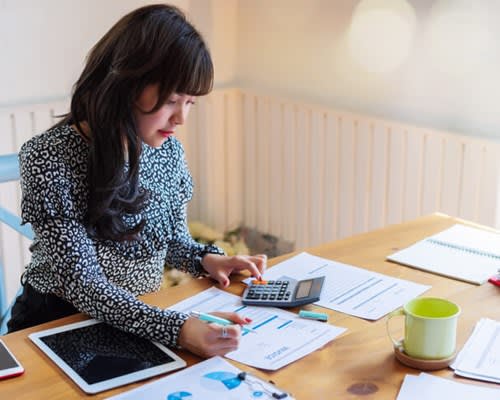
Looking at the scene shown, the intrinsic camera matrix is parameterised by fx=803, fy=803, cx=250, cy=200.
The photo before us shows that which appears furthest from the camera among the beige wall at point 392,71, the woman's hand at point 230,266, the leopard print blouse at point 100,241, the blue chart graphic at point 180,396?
the beige wall at point 392,71

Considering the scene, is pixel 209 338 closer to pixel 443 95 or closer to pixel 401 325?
pixel 401 325

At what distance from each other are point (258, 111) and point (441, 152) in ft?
2.79

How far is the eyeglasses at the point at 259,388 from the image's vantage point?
1121mm

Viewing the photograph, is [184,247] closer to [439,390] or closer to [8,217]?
[8,217]

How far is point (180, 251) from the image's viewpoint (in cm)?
172

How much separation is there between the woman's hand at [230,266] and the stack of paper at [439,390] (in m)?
0.47

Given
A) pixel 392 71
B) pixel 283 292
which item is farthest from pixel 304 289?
pixel 392 71

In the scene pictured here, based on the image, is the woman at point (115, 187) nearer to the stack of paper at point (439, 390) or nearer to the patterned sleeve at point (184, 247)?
the patterned sleeve at point (184, 247)

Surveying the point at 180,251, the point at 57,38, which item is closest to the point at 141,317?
the point at 180,251

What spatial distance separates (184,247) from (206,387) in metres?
0.60

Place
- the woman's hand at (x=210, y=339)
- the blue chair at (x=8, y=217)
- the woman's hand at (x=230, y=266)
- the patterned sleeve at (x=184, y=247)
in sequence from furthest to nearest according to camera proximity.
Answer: the blue chair at (x=8, y=217) < the patterned sleeve at (x=184, y=247) < the woman's hand at (x=230, y=266) < the woman's hand at (x=210, y=339)

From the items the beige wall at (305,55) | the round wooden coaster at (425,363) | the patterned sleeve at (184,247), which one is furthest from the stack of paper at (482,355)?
the beige wall at (305,55)

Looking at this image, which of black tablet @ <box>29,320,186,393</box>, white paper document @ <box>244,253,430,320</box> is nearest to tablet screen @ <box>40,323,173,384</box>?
black tablet @ <box>29,320,186,393</box>

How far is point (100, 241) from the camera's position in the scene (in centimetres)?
154
